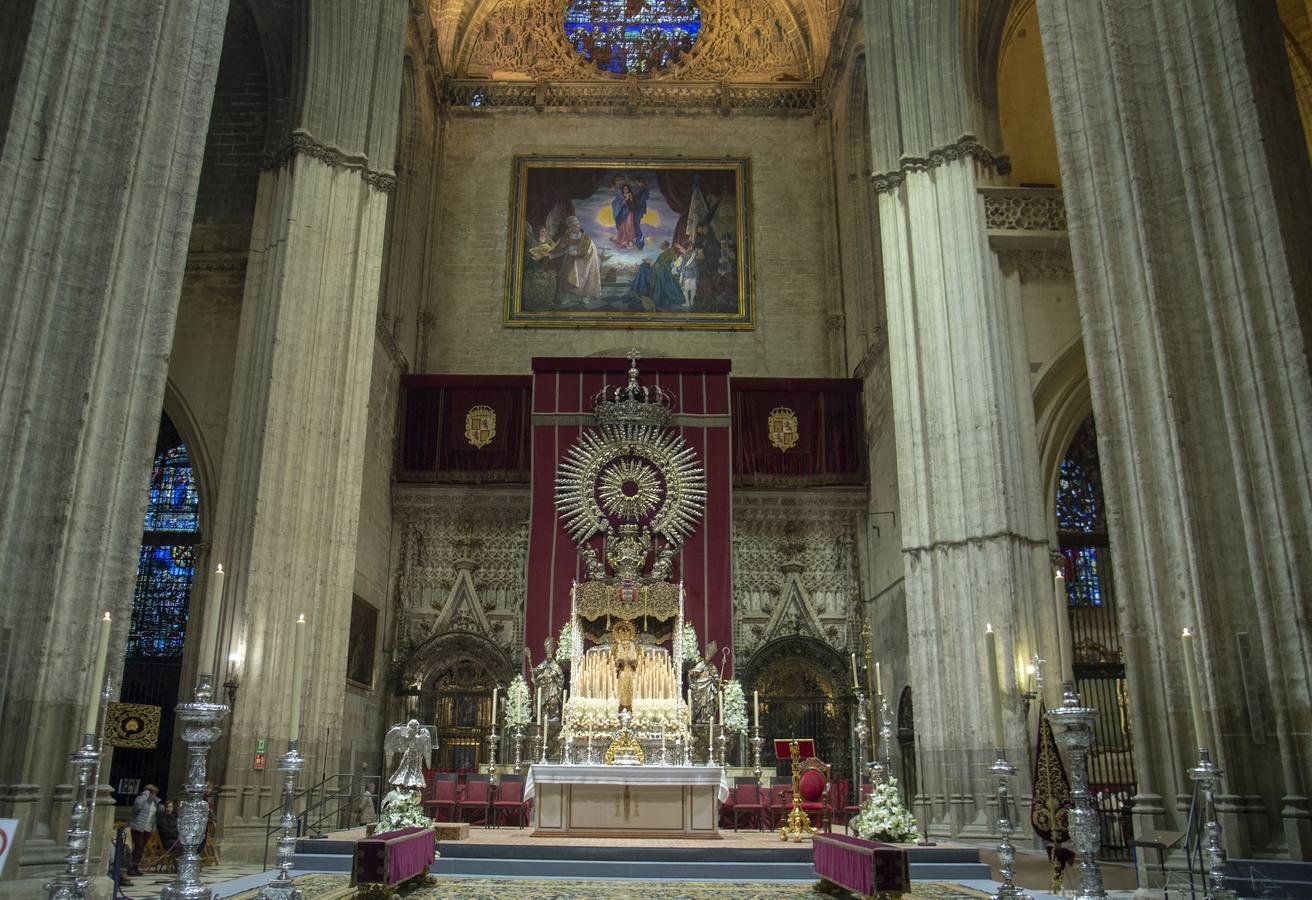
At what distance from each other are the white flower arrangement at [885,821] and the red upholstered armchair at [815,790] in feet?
9.28

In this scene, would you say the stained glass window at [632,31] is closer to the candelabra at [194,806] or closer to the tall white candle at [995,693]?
the tall white candle at [995,693]

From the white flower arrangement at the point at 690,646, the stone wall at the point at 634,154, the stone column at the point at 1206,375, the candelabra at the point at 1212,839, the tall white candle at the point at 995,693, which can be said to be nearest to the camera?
the candelabra at the point at 1212,839

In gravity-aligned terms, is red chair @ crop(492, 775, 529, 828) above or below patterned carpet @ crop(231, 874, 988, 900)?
above

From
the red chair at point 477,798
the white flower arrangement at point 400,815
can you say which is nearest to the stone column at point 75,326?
the white flower arrangement at point 400,815

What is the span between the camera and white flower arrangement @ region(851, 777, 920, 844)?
10.0 m

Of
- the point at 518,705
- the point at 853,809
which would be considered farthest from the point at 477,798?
the point at 853,809

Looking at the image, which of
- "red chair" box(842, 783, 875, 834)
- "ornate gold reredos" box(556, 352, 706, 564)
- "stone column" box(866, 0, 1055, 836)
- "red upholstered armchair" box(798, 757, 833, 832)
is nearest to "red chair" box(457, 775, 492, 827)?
"red upholstered armchair" box(798, 757, 833, 832)

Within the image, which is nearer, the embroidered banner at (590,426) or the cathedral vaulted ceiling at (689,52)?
the embroidered banner at (590,426)

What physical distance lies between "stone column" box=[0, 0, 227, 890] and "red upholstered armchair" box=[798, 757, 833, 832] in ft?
26.7

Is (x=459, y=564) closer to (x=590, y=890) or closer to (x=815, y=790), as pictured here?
(x=815, y=790)

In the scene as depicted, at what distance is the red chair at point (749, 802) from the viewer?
15.4 meters

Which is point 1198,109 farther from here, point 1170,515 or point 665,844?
point 665,844

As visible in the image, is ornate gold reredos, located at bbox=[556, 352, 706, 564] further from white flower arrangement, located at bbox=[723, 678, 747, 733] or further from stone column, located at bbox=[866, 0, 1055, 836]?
stone column, located at bbox=[866, 0, 1055, 836]

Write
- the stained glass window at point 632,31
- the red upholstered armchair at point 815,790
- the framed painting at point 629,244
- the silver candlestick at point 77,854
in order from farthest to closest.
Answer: the stained glass window at point 632,31 < the framed painting at point 629,244 < the red upholstered armchair at point 815,790 < the silver candlestick at point 77,854
